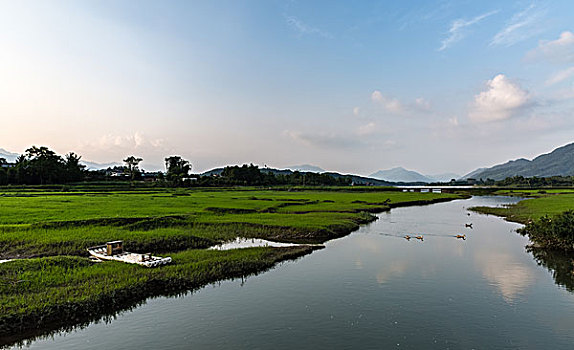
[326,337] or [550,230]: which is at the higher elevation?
[550,230]

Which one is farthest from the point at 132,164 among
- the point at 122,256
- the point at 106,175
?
the point at 122,256

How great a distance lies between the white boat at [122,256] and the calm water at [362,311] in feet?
11.6

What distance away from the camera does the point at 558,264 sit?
73.5 ft

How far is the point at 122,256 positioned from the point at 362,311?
13323 millimetres

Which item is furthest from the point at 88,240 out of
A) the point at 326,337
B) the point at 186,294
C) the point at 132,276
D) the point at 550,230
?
the point at 550,230

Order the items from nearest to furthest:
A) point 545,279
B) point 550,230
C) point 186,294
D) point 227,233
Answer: point 186,294
point 545,279
point 550,230
point 227,233

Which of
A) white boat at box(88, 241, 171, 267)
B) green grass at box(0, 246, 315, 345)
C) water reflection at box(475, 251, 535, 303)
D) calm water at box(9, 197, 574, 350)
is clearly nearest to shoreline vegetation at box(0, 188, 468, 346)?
green grass at box(0, 246, 315, 345)

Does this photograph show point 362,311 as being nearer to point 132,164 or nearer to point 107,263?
point 107,263

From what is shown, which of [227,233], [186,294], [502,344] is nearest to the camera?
[502,344]

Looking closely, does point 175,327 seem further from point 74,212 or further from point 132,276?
point 74,212

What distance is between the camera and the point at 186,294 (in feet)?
53.0

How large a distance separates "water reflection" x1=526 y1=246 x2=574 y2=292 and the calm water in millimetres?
637

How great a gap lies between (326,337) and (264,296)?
15.2ft

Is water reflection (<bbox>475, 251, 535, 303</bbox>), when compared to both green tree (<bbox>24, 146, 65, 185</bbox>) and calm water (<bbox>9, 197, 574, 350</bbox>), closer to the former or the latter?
calm water (<bbox>9, 197, 574, 350</bbox>)
